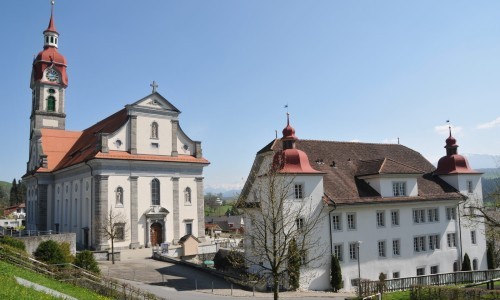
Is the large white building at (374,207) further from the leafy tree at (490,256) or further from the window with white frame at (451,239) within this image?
the leafy tree at (490,256)

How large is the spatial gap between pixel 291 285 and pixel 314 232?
386 cm

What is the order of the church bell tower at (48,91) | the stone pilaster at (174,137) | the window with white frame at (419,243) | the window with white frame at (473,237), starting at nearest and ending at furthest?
the window with white frame at (419,243) → the window with white frame at (473,237) → the stone pilaster at (174,137) → the church bell tower at (48,91)

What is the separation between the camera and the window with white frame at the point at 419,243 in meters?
33.6

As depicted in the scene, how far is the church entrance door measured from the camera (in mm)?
43500

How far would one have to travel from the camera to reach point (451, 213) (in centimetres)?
3603

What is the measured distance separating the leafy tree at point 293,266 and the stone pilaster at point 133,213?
63.3 ft

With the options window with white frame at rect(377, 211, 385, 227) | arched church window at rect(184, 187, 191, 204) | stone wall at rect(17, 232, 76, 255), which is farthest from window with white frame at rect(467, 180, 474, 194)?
stone wall at rect(17, 232, 76, 255)

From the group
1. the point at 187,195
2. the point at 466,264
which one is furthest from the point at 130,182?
the point at 466,264

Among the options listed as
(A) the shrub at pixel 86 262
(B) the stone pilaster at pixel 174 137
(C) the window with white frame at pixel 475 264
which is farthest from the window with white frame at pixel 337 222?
(B) the stone pilaster at pixel 174 137

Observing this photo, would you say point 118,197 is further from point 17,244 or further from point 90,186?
point 17,244

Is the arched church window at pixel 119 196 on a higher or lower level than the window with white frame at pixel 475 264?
higher

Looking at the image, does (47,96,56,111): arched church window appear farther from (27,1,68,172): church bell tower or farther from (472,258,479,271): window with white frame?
(472,258,479,271): window with white frame

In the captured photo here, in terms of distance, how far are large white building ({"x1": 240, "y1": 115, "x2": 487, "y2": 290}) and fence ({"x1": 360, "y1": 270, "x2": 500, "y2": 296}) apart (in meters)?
2.78

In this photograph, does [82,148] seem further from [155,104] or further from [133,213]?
[133,213]
